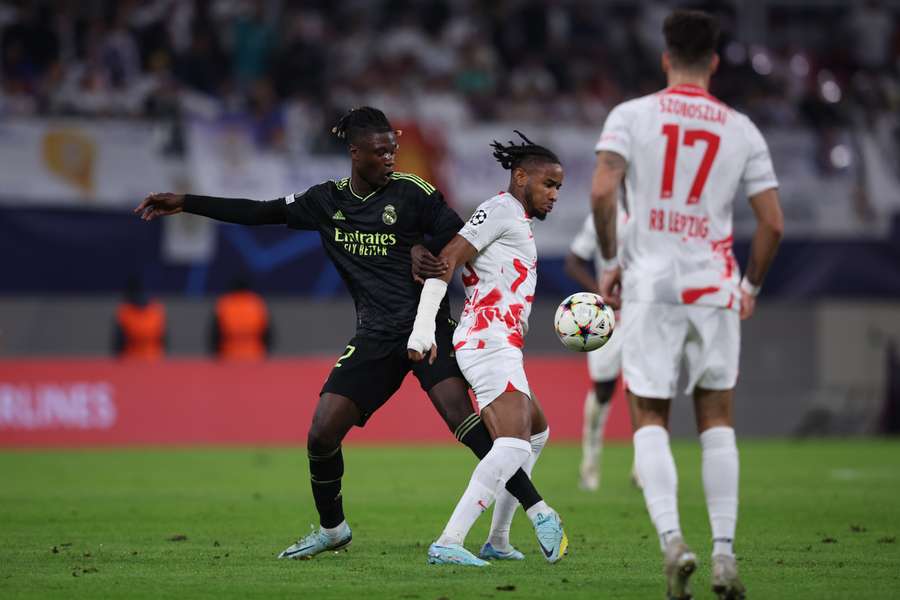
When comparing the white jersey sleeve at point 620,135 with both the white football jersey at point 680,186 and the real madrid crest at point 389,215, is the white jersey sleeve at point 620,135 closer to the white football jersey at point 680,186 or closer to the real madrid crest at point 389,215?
the white football jersey at point 680,186

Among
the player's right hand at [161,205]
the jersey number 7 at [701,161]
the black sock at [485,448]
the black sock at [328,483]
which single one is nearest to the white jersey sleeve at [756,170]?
the jersey number 7 at [701,161]

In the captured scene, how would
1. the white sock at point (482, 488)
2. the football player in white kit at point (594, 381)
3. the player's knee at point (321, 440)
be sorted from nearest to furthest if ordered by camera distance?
the white sock at point (482, 488) < the player's knee at point (321, 440) < the football player in white kit at point (594, 381)

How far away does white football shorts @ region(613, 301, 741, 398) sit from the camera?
6398 millimetres

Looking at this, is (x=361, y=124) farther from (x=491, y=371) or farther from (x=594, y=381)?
(x=594, y=381)

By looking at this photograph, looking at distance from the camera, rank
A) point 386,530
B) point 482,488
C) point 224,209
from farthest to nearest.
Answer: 1. point 386,530
2. point 224,209
3. point 482,488

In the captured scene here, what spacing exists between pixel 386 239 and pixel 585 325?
123 cm

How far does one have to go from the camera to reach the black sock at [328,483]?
7.93 meters

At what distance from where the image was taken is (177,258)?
19469mm

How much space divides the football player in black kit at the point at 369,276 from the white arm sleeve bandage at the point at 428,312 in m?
0.19

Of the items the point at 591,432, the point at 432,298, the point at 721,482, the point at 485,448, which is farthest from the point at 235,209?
the point at 591,432

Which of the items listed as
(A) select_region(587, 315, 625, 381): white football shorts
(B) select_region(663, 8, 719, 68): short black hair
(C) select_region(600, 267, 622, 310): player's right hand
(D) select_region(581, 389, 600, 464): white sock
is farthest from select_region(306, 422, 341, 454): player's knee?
(A) select_region(587, 315, 625, 381): white football shorts

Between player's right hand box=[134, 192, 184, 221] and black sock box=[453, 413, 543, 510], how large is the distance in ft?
6.68

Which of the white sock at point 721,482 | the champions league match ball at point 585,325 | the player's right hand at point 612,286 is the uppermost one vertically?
the player's right hand at point 612,286

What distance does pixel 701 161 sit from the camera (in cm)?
647
